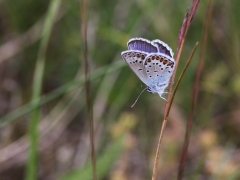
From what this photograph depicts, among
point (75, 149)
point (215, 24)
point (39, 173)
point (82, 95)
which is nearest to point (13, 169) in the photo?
point (39, 173)

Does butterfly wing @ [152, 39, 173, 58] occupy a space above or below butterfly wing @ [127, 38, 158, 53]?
below

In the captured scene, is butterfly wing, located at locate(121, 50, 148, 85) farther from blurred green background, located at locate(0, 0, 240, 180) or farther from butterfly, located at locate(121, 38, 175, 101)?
blurred green background, located at locate(0, 0, 240, 180)

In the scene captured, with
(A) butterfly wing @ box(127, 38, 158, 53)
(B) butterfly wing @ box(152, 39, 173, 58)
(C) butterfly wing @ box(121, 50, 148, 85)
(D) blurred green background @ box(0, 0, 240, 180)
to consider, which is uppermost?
(D) blurred green background @ box(0, 0, 240, 180)

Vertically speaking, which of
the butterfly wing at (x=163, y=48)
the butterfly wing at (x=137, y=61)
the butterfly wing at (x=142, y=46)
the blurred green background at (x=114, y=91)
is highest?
the blurred green background at (x=114, y=91)

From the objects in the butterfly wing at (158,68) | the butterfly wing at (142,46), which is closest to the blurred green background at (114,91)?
the butterfly wing at (158,68)

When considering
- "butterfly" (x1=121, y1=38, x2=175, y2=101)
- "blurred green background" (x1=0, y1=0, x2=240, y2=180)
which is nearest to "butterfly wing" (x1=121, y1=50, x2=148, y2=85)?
"butterfly" (x1=121, y1=38, x2=175, y2=101)

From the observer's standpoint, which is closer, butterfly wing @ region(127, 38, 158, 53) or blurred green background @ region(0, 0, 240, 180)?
butterfly wing @ region(127, 38, 158, 53)

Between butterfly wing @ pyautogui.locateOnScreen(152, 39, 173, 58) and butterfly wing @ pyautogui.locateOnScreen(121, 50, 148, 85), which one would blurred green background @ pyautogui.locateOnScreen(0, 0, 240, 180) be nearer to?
butterfly wing @ pyautogui.locateOnScreen(121, 50, 148, 85)

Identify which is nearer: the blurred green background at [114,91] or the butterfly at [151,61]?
the butterfly at [151,61]

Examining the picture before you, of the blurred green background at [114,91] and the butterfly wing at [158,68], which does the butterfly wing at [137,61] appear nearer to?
the butterfly wing at [158,68]
